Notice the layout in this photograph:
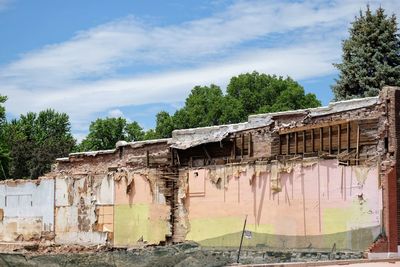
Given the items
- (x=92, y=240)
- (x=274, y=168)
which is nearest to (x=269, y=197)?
(x=274, y=168)

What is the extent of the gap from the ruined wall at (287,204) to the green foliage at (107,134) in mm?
40707

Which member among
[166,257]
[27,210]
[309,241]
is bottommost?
[166,257]

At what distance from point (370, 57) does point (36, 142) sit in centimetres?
4411

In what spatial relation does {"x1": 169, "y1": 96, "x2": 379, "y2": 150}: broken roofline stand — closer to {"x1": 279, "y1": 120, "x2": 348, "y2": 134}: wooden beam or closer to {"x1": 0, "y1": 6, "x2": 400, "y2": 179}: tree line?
{"x1": 279, "y1": 120, "x2": 348, "y2": 134}: wooden beam

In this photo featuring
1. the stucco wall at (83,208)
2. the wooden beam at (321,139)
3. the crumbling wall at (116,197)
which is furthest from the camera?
the stucco wall at (83,208)

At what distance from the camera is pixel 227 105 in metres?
61.2

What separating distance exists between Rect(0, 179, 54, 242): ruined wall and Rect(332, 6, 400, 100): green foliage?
17.1m

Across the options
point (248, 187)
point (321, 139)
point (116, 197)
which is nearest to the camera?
point (321, 139)

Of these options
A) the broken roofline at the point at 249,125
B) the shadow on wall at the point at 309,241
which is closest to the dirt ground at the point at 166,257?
the shadow on wall at the point at 309,241

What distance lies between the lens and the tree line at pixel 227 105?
135 ft

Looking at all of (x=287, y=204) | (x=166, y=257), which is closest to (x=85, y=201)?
(x=166, y=257)

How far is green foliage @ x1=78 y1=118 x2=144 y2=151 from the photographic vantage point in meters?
71.0

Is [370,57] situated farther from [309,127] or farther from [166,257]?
[166,257]

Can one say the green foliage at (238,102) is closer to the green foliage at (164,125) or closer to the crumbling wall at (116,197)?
the green foliage at (164,125)
